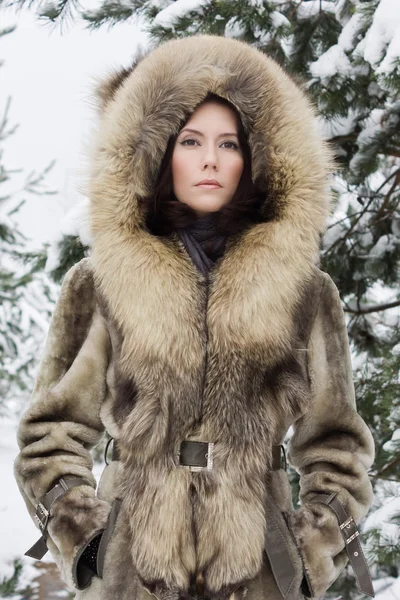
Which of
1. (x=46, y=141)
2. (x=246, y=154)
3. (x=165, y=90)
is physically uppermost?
(x=165, y=90)

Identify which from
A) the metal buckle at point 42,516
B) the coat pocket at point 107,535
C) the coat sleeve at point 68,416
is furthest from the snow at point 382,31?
the metal buckle at point 42,516

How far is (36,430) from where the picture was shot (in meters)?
1.78

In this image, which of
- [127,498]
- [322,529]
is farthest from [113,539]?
[322,529]

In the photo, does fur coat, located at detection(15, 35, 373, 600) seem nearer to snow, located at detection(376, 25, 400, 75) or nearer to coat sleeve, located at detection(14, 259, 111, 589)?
coat sleeve, located at detection(14, 259, 111, 589)

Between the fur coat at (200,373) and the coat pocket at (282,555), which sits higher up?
the fur coat at (200,373)

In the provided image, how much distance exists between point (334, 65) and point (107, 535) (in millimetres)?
1921

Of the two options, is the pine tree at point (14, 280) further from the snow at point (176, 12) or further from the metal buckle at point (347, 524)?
the metal buckle at point (347, 524)

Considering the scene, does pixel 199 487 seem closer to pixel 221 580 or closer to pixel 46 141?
pixel 221 580

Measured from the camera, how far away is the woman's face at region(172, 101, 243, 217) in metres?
1.83

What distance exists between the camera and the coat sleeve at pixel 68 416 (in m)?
1.68

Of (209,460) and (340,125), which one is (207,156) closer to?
(209,460)

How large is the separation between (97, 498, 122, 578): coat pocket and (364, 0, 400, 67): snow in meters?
1.53

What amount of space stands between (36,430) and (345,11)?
2159 mm

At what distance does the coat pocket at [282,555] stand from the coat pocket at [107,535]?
1.21ft
